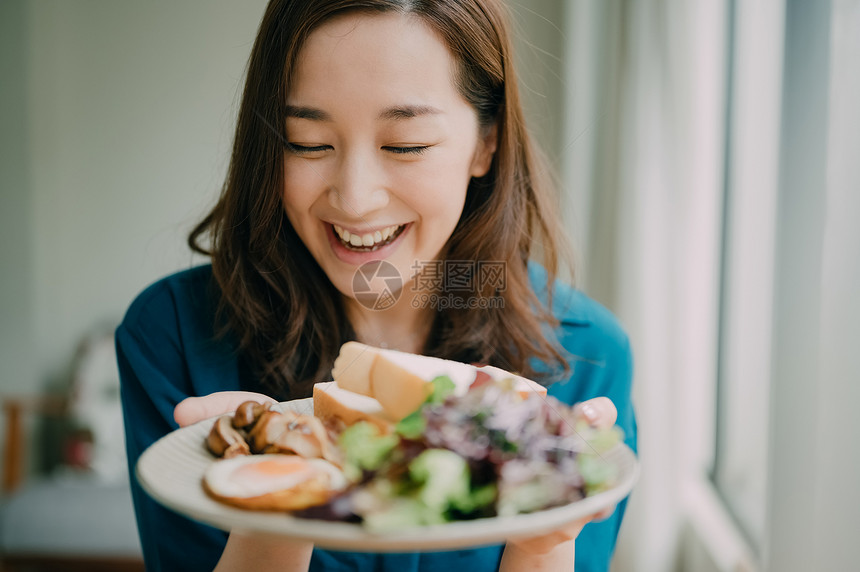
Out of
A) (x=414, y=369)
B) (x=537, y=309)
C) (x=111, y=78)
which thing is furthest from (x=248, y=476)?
(x=111, y=78)

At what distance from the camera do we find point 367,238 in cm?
43

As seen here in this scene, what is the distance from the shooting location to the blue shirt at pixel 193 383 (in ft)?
1.76

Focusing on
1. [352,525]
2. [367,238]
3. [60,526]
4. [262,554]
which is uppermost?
[367,238]

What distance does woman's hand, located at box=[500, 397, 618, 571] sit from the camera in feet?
1.23

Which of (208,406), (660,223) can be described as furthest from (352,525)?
(660,223)

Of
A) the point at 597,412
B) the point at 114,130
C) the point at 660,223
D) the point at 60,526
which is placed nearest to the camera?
the point at 597,412

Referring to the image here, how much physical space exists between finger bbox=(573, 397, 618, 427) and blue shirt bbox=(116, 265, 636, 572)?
0.17m

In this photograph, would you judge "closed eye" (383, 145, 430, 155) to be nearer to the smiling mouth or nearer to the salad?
the smiling mouth

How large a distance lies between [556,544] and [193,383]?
0.31 m

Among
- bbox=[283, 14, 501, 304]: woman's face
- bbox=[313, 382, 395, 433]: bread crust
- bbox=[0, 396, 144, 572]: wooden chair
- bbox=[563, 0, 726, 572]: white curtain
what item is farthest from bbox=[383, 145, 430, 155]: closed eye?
bbox=[0, 396, 144, 572]: wooden chair

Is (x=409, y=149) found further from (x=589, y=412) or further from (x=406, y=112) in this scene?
(x=589, y=412)

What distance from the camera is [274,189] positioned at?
1.43 feet

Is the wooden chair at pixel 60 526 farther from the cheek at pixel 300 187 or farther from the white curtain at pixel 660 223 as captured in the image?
the cheek at pixel 300 187

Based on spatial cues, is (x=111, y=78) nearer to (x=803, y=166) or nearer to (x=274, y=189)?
(x=274, y=189)
